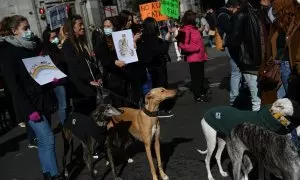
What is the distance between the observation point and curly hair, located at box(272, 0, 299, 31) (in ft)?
15.2

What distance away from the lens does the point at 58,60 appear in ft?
25.5

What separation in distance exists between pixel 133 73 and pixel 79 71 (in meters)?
1.80

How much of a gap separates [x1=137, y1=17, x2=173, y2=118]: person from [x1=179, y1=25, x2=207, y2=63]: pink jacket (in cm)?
43

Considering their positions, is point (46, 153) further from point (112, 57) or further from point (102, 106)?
point (112, 57)

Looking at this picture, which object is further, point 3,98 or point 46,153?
point 3,98

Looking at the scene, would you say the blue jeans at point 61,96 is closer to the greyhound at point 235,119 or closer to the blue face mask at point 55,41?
the blue face mask at point 55,41

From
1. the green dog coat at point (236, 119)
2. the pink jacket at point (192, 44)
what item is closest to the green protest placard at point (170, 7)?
the pink jacket at point (192, 44)

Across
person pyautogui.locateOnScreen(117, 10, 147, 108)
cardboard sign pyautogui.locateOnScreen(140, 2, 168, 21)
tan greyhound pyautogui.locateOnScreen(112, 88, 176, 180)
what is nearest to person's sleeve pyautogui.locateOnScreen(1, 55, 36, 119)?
tan greyhound pyautogui.locateOnScreen(112, 88, 176, 180)

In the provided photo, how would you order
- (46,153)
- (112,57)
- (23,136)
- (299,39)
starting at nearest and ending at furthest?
1. (299,39)
2. (46,153)
3. (112,57)
4. (23,136)

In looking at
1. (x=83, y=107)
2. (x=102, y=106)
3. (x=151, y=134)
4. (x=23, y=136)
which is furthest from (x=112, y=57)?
(x=23, y=136)

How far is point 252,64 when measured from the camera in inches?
225

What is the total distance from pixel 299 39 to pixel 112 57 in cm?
315

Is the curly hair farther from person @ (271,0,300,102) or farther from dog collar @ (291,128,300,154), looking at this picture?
dog collar @ (291,128,300,154)

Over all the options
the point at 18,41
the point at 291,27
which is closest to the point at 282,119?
the point at 291,27
